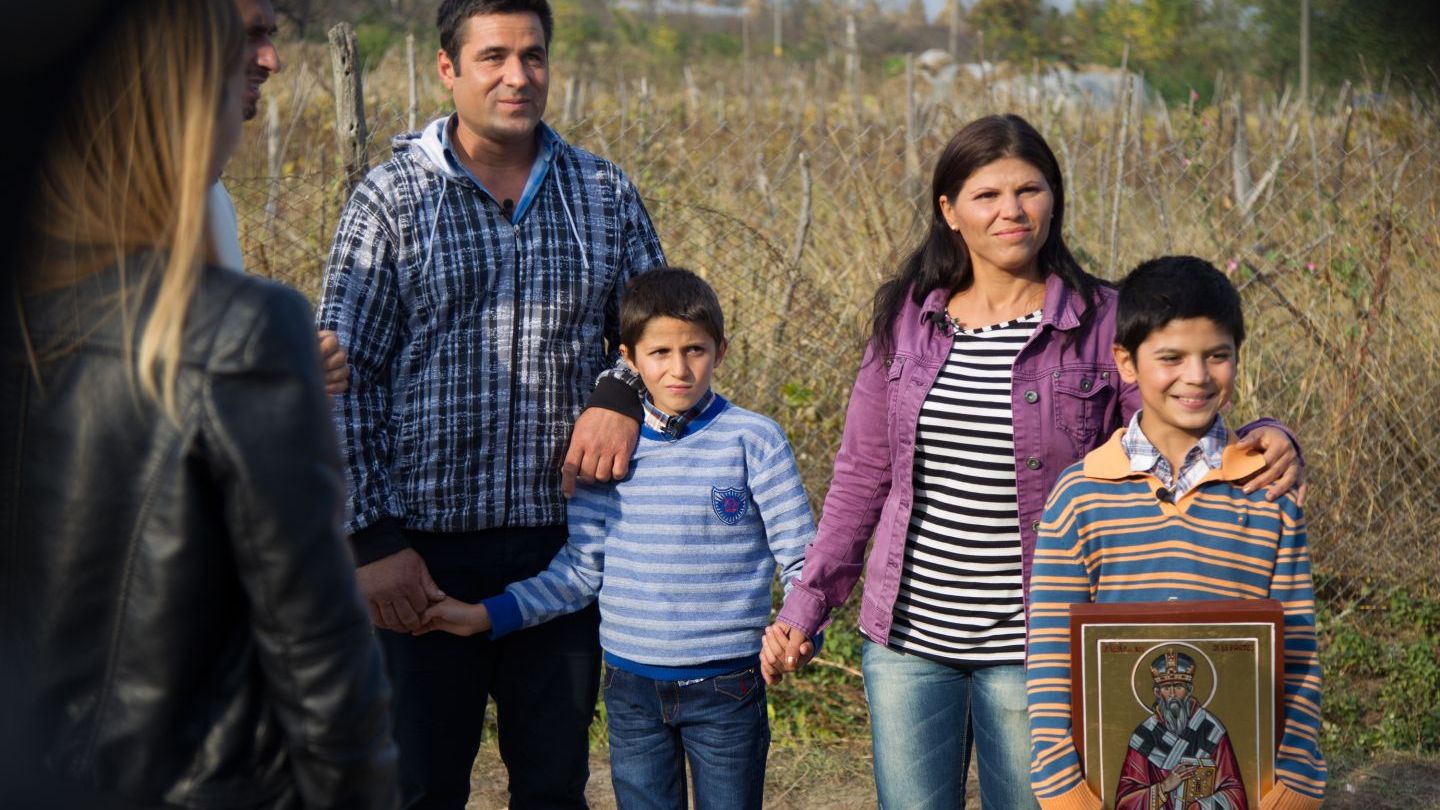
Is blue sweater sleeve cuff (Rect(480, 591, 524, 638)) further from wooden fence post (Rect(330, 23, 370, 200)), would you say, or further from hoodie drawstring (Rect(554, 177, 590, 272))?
wooden fence post (Rect(330, 23, 370, 200))

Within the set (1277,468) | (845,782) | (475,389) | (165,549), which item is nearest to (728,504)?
(475,389)

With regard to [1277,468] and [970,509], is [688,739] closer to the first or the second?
[970,509]

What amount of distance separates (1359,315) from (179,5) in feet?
15.4

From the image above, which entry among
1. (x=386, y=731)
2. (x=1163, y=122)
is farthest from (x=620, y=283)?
(x=1163, y=122)

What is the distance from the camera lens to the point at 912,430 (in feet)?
8.67

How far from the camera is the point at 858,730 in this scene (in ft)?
14.9

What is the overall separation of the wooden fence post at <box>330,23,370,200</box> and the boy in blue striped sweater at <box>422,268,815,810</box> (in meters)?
1.75

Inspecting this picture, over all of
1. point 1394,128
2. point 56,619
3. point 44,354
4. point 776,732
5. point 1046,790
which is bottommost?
point 776,732

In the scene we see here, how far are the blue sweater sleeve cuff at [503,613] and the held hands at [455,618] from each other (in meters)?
0.01

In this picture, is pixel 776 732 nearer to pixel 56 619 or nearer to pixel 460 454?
pixel 460 454

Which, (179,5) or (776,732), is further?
(776,732)

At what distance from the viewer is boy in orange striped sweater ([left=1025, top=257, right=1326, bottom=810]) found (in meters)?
2.25

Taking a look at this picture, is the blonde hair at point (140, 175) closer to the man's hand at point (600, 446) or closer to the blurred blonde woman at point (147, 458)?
the blurred blonde woman at point (147, 458)

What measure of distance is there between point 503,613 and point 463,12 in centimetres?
127
